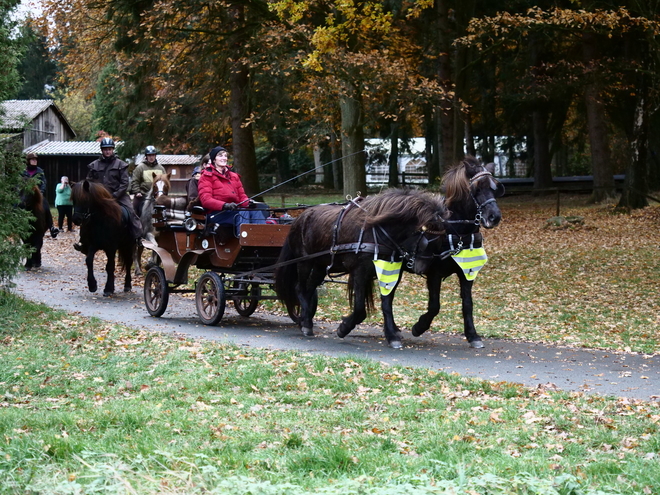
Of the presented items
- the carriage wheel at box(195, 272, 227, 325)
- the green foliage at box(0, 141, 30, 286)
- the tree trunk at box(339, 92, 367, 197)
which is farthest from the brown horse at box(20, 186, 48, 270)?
the tree trunk at box(339, 92, 367, 197)

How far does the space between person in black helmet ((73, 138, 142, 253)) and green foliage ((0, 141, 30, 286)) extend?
3.01 metres

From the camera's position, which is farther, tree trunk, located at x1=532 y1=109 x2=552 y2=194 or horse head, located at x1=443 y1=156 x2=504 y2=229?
tree trunk, located at x1=532 y1=109 x2=552 y2=194

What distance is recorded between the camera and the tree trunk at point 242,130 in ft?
88.9

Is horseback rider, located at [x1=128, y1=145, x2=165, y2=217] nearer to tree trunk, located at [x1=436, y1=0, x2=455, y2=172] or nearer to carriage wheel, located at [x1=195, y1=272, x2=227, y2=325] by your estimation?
carriage wheel, located at [x1=195, y1=272, x2=227, y2=325]

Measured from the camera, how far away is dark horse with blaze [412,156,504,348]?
10.4 m

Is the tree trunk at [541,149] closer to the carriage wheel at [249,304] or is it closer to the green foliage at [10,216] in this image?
the carriage wheel at [249,304]

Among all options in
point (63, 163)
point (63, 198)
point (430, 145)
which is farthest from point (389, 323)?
point (63, 163)

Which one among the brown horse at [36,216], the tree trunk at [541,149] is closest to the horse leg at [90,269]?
the brown horse at [36,216]

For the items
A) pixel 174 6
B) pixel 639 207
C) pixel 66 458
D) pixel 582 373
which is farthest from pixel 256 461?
pixel 639 207

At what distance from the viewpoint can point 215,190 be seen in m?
12.5

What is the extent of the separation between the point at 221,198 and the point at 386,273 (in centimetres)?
310

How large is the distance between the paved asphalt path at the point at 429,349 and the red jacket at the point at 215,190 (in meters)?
1.72

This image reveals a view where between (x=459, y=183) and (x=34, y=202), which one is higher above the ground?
(x=459, y=183)

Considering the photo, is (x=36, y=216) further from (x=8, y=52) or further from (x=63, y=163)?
(x=63, y=163)
